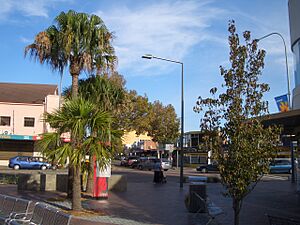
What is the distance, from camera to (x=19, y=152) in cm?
4525

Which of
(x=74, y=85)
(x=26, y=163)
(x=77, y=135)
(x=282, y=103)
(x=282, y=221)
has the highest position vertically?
(x=282, y=103)

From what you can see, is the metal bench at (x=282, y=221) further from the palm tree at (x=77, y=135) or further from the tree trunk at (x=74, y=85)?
the tree trunk at (x=74, y=85)

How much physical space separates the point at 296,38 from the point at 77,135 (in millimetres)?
8389

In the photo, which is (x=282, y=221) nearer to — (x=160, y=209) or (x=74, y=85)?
(x=160, y=209)

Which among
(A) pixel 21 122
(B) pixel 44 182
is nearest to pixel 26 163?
(A) pixel 21 122

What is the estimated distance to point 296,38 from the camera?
1412 centimetres

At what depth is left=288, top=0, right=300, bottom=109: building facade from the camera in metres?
14.0

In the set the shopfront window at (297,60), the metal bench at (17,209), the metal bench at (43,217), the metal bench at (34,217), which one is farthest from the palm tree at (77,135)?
the shopfront window at (297,60)

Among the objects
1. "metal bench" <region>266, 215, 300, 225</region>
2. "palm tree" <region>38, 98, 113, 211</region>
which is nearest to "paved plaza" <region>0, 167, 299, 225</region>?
"palm tree" <region>38, 98, 113, 211</region>

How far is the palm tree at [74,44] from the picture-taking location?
48.7 ft

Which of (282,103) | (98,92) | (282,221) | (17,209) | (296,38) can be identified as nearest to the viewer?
(282,221)

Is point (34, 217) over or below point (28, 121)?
below

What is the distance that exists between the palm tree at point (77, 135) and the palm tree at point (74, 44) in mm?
2882

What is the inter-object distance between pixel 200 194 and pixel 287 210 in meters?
3.67
